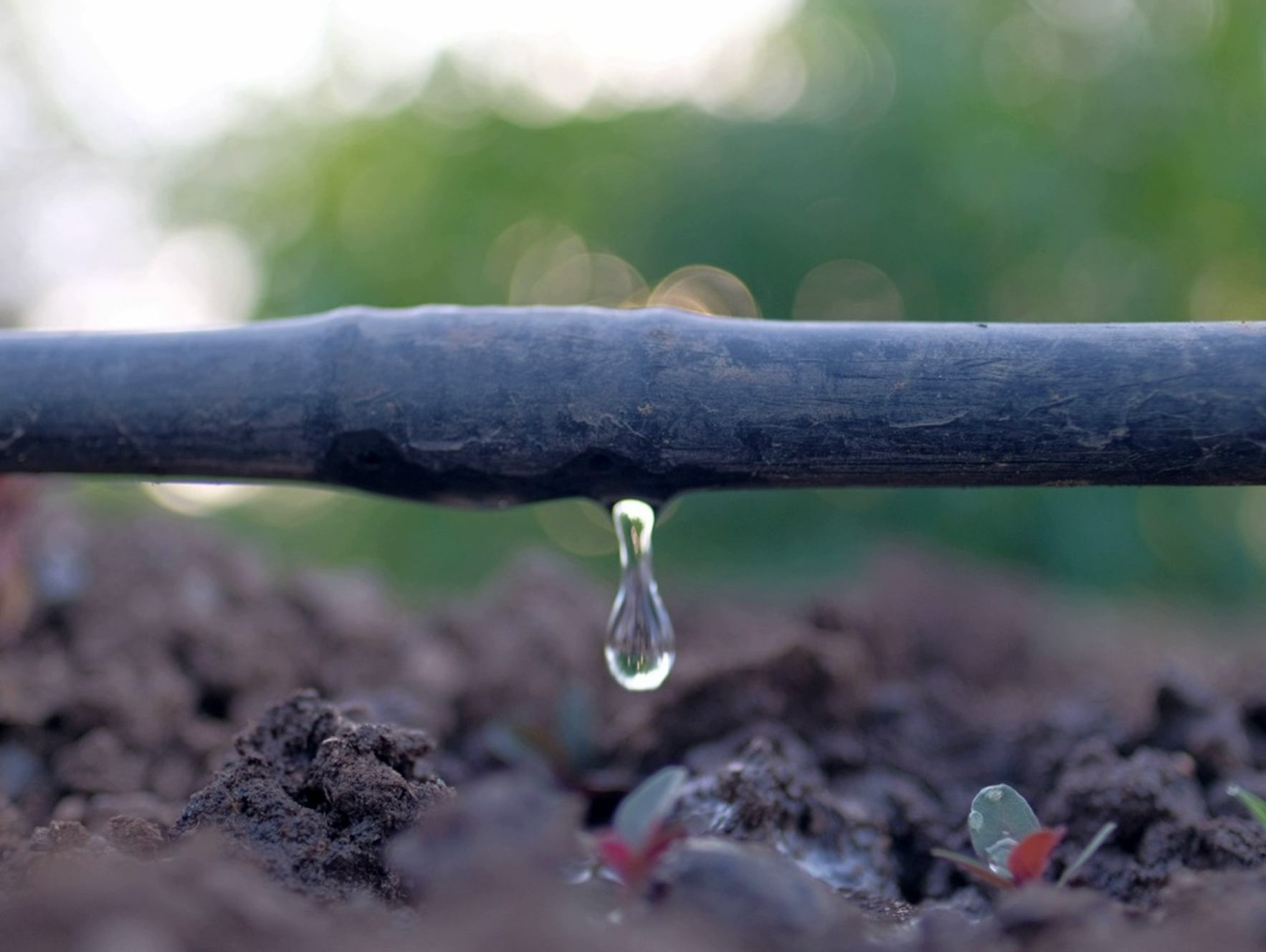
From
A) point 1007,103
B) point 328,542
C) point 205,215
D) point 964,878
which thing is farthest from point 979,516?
point 205,215

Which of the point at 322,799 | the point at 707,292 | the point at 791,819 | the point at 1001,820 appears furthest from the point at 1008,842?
the point at 707,292

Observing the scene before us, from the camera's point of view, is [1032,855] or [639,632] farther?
[639,632]

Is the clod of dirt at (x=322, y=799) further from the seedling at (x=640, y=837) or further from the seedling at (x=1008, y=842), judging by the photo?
the seedling at (x=1008, y=842)

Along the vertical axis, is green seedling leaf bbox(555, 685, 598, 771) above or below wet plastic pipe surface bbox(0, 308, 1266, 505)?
below

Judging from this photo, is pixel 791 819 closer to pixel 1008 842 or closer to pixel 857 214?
pixel 1008 842

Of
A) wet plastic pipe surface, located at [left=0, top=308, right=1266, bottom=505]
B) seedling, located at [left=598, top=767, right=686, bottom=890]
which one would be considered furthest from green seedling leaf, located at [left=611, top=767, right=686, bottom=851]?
wet plastic pipe surface, located at [left=0, top=308, right=1266, bottom=505]

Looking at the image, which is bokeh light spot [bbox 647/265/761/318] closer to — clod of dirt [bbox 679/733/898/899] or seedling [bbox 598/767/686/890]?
clod of dirt [bbox 679/733/898/899]
